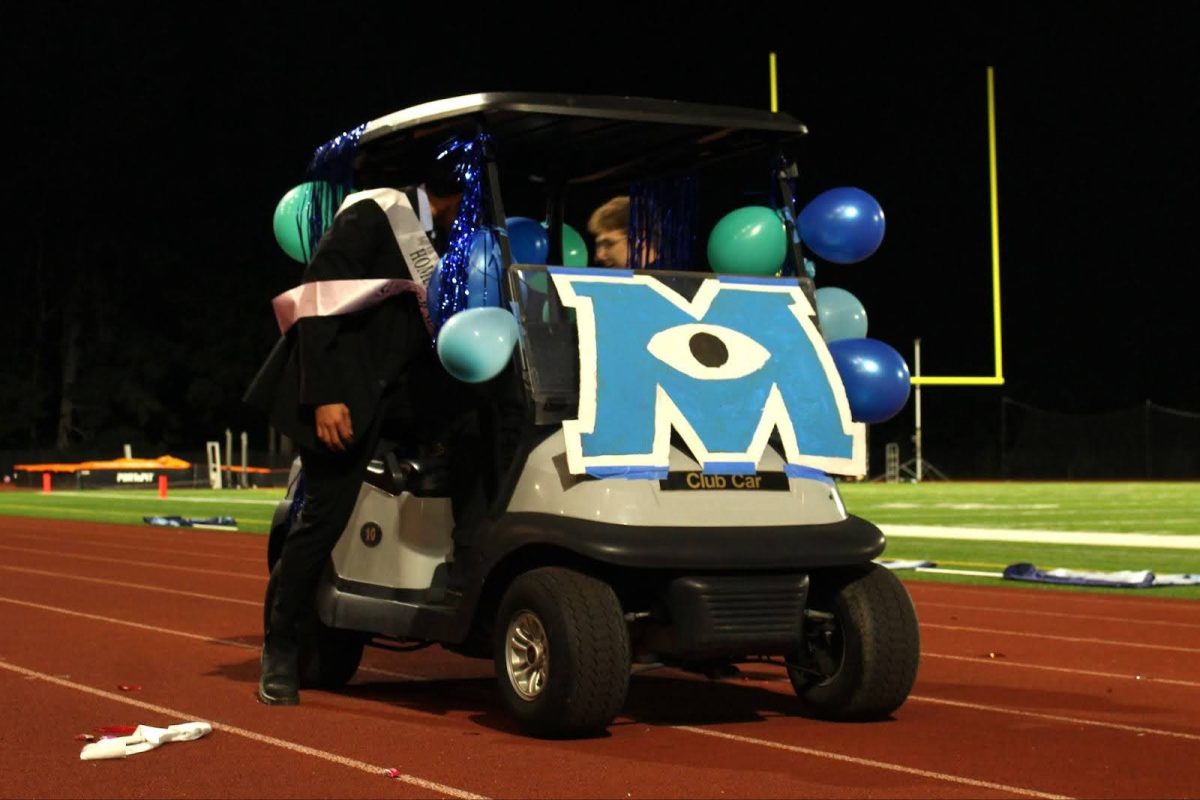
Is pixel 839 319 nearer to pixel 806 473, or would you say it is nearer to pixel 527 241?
pixel 806 473

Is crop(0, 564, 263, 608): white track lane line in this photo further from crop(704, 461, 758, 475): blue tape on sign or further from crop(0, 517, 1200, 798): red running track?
crop(704, 461, 758, 475): blue tape on sign

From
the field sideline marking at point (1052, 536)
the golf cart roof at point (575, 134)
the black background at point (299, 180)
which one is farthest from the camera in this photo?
the black background at point (299, 180)

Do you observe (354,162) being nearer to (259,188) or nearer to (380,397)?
(380,397)

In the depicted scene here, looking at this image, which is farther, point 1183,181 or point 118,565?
point 1183,181

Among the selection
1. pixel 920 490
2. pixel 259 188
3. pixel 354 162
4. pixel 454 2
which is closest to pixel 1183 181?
pixel 920 490

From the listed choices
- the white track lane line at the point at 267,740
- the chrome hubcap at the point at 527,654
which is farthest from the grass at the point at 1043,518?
the white track lane line at the point at 267,740

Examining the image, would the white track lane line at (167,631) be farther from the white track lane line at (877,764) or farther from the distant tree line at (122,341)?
the distant tree line at (122,341)

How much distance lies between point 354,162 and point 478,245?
116 centimetres

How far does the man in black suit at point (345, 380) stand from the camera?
6.82 metres

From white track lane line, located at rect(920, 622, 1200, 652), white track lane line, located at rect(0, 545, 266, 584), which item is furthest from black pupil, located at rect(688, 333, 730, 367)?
white track lane line, located at rect(0, 545, 266, 584)

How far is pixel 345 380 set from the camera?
683 cm

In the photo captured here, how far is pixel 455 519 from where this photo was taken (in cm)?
696

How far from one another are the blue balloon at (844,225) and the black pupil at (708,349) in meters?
0.74

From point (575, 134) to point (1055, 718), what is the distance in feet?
9.64
